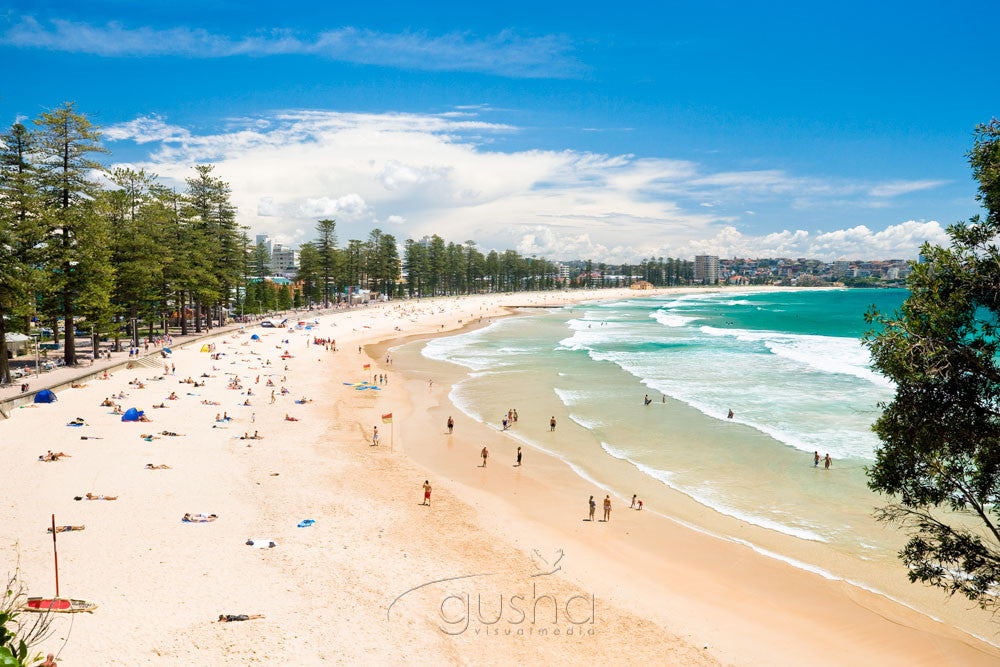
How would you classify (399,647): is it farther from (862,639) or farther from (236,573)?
(862,639)

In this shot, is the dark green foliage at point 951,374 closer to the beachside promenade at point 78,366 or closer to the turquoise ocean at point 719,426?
the turquoise ocean at point 719,426

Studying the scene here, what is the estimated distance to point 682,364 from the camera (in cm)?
4259

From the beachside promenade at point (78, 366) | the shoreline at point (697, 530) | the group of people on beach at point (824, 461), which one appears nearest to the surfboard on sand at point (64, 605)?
the shoreline at point (697, 530)

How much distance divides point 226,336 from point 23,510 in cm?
3850

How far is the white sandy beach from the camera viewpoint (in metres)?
10.4

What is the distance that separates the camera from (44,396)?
23.9m

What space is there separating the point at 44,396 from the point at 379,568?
20436mm

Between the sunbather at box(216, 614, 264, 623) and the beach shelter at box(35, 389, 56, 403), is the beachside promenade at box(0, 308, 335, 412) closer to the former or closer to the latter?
the beach shelter at box(35, 389, 56, 403)

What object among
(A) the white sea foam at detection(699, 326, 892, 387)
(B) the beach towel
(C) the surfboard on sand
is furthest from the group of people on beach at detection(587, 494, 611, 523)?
(A) the white sea foam at detection(699, 326, 892, 387)

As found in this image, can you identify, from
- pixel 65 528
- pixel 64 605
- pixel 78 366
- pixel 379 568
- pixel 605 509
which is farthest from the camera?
pixel 78 366

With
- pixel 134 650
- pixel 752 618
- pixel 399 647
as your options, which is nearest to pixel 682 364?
pixel 752 618

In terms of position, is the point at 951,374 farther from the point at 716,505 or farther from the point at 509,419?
the point at 509,419

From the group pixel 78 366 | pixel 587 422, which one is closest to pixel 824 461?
pixel 587 422

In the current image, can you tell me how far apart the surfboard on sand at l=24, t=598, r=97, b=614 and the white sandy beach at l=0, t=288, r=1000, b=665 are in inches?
6.9
